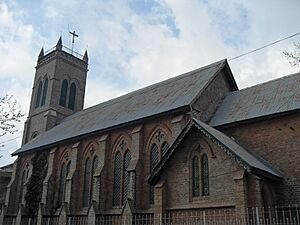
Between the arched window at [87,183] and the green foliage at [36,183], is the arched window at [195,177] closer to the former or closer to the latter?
the arched window at [87,183]

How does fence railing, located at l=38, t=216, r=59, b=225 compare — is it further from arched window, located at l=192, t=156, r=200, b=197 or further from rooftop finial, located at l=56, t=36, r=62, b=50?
rooftop finial, located at l=56, t=36, r=62, b=50

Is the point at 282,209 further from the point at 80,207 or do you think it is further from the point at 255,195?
the point at 80,207

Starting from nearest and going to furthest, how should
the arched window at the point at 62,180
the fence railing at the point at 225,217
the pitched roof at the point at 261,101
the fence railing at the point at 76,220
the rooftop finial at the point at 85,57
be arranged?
the fence railing at the point at 225,217
the pitched roof at the point at 261,101
the fence railing at the point at 76,220
the arched window at the point at 62,180
the rooftop finial at the point at 85,57

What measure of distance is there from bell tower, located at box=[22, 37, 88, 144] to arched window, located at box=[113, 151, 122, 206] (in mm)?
16192

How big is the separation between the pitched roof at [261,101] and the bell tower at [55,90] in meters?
23.0

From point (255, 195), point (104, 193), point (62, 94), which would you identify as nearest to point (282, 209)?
point (255, 195)

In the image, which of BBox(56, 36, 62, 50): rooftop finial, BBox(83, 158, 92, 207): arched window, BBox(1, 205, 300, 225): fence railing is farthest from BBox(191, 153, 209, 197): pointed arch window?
BBox(56, 36, 62, 50): rooftop finial

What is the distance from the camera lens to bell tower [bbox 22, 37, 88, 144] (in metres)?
41.2

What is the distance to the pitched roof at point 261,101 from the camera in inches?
763

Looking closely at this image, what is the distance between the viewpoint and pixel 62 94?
42938 mm

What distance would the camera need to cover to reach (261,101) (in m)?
21.2

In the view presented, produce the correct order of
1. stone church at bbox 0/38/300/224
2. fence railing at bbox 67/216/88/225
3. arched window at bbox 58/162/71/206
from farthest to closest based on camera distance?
arched window at bbox 58/162/71/206, fence railing at bbox 67/216/88/225, stone church at bbox 0/38/300/224

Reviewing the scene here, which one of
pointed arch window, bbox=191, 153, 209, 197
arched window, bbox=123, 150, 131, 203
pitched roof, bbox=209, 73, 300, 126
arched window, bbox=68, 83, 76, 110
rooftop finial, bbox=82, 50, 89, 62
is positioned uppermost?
rooftop finial, bbox=82, 50, 89, 62

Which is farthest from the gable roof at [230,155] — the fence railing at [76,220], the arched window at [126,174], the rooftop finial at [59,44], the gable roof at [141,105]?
the rooftop finial at [59,44]
